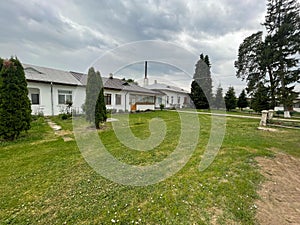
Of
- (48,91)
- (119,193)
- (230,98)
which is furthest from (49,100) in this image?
(230,98)

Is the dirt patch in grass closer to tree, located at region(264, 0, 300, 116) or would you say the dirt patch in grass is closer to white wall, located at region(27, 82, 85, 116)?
white wall, located at region(27, 82, 85, 116)

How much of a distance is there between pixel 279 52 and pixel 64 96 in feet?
76.3

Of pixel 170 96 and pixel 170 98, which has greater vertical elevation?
pixel 170 96

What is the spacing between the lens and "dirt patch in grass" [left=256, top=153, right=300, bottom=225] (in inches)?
86.1

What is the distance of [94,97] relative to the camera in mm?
7812

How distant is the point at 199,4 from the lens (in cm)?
820

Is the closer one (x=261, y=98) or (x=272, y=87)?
(x=272, y=87)

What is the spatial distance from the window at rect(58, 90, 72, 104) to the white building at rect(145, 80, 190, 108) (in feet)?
40.1

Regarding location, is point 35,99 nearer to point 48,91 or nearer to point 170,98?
point 48,91

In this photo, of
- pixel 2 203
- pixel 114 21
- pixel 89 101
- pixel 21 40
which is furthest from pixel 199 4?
pixel 21 40

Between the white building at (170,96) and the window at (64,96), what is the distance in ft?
40.1

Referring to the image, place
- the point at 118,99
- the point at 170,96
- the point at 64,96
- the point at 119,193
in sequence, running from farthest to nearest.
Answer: the point at 170,96 → the point at 118,99 → the point at 64,96 → the point at 119,193

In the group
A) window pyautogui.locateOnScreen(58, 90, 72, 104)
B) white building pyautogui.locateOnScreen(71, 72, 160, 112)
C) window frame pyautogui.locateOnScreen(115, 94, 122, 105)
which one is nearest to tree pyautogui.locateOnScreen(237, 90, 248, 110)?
white building pyautogui.locateOnScreen(71, 72, 160, 112)

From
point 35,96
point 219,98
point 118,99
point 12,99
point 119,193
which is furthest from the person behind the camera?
point 219,98
